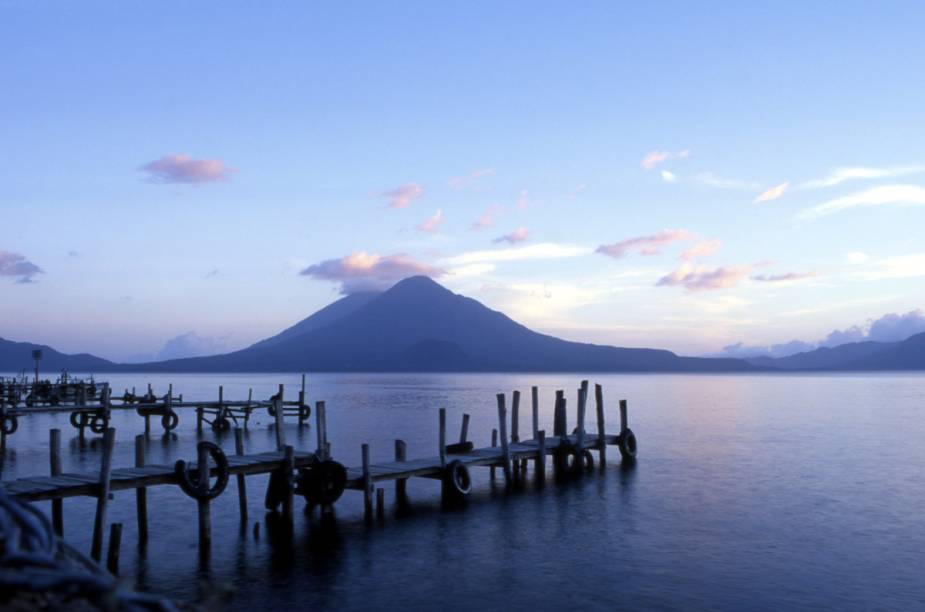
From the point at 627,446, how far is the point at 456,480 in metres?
15.9

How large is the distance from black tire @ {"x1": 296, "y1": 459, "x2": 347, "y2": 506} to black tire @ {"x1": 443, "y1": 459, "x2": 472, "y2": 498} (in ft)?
16.2

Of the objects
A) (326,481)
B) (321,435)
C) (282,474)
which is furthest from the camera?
(321,435)

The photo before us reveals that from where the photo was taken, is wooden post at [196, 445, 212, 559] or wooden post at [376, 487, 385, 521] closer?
wooden post at [196, 445, 212, 559]

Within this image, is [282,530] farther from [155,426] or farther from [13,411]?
[155,426]

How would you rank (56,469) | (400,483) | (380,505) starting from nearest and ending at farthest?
(56,469) < (380,505) < (400,483)

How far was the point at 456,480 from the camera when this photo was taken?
3022 centimetres

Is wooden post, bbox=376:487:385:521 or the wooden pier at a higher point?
the wooden pier

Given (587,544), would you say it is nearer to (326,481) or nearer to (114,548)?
(326,481)

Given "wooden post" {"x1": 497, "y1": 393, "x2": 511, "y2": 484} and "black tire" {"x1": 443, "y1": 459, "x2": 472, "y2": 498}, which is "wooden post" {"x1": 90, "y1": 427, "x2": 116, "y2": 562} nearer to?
"black tire" {"x1": 443, "y1": 459, "x2": 472, "y2": 498}

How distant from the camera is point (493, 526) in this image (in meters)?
26.8

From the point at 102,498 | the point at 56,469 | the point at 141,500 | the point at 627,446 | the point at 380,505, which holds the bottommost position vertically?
the point at 380,505

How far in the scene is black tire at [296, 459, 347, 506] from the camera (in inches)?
1037

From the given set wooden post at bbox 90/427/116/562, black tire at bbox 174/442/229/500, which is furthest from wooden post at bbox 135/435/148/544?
wooden post at bbox 90/427/116/562

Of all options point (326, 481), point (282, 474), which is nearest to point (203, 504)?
point (282, 474)
